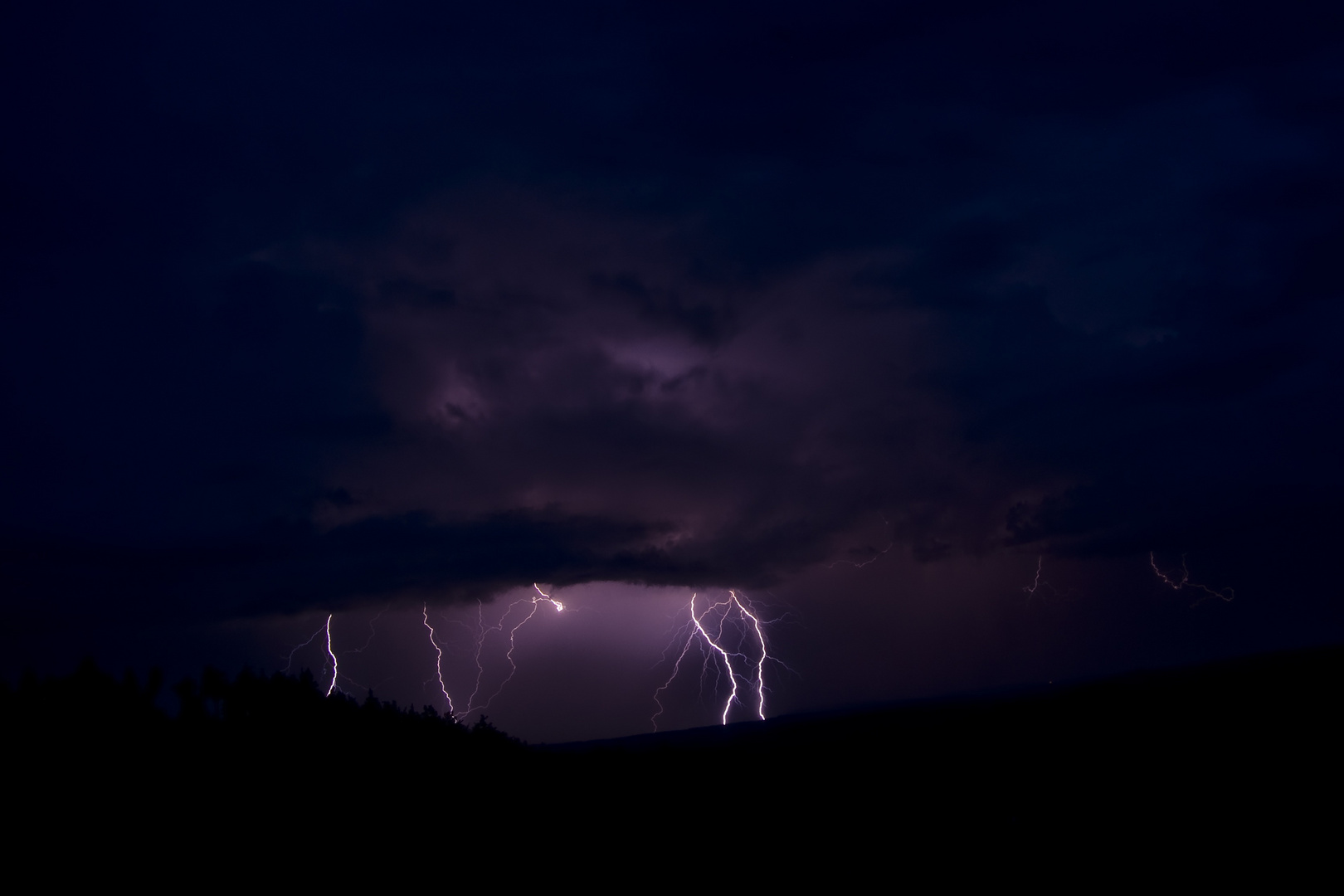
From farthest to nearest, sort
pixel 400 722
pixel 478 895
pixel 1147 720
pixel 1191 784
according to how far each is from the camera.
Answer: pixel 400 722 → pixel 1147 720 → pixel 1191 784 → pixel 478 895

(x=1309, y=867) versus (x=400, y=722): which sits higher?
(x=400, y=722)

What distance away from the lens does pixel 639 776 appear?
1675 cm

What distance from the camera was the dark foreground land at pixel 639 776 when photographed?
10.4 meters

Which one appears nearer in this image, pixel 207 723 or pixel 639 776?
pixel 207 723

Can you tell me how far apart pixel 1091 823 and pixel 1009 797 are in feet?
6.46

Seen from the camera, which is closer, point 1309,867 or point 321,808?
point 1309,867

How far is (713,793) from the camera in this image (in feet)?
48.3

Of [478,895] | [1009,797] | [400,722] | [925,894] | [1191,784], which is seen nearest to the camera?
[925,894]

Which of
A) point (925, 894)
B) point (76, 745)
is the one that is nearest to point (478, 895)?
point (925, 894)

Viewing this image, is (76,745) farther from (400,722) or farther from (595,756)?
(595,756)

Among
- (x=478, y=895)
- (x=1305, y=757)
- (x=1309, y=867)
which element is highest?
(x=1305, y=757)

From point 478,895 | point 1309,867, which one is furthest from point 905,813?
point 478,895

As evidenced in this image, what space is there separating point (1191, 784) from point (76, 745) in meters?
15.9

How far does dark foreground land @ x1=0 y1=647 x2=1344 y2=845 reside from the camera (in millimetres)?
10359
